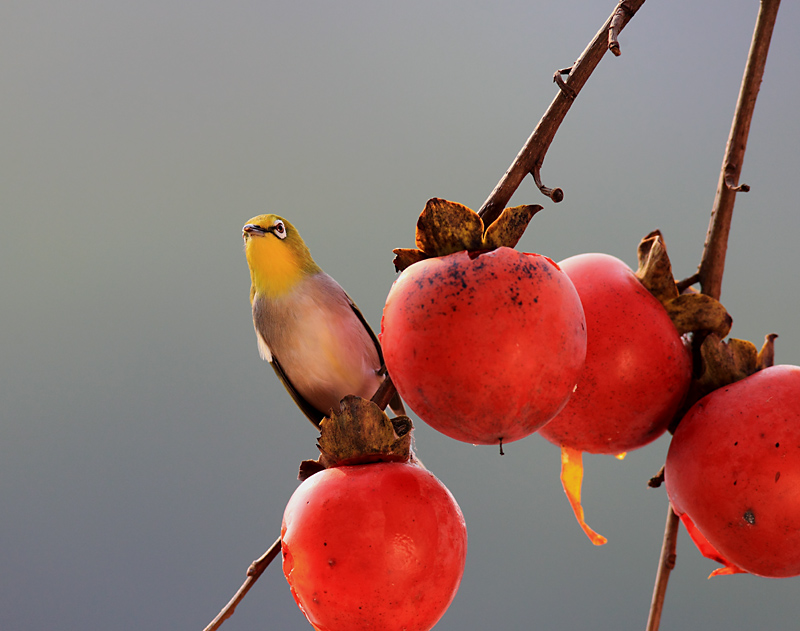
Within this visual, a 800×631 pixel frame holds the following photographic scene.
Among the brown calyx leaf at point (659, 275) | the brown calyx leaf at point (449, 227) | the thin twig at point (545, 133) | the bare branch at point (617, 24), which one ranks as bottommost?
the brown calyx leaf at point (659, 275)

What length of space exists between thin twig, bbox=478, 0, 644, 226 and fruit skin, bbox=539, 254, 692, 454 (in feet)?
0.33

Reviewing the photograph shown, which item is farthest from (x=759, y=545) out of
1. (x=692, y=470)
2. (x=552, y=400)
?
(x=552, y=400)

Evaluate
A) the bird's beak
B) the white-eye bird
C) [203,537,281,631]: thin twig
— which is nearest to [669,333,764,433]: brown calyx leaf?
[203,537,281,631]: thin twig

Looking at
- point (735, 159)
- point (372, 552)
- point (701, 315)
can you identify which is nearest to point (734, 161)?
point (735, 159)

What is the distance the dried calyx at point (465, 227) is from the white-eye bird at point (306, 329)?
18.0 inches

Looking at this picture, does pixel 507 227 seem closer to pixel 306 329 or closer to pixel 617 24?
pixel 617 24

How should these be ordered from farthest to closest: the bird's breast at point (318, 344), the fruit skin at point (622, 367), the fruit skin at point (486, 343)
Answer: the bird's breast at point (318, 344), the fruit skin at point (622, 367), the fruit skin at point (486, 343)

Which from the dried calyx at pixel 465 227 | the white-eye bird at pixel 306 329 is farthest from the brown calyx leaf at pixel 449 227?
the white-eye bird at pixel 306 329

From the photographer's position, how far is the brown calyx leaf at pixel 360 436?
1.28 feet

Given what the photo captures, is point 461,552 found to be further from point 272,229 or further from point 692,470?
point 272,229

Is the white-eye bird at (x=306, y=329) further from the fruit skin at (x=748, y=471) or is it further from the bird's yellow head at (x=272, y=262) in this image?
the fruit skin at (x=748, y=471)

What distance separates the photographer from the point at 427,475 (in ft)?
1.29

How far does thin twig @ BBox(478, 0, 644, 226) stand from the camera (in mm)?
351

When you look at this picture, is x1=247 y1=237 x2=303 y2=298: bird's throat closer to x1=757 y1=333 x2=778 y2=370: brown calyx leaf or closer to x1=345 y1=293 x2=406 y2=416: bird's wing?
x1=345 y1=293 x2=406 y2=416: bird's wing
